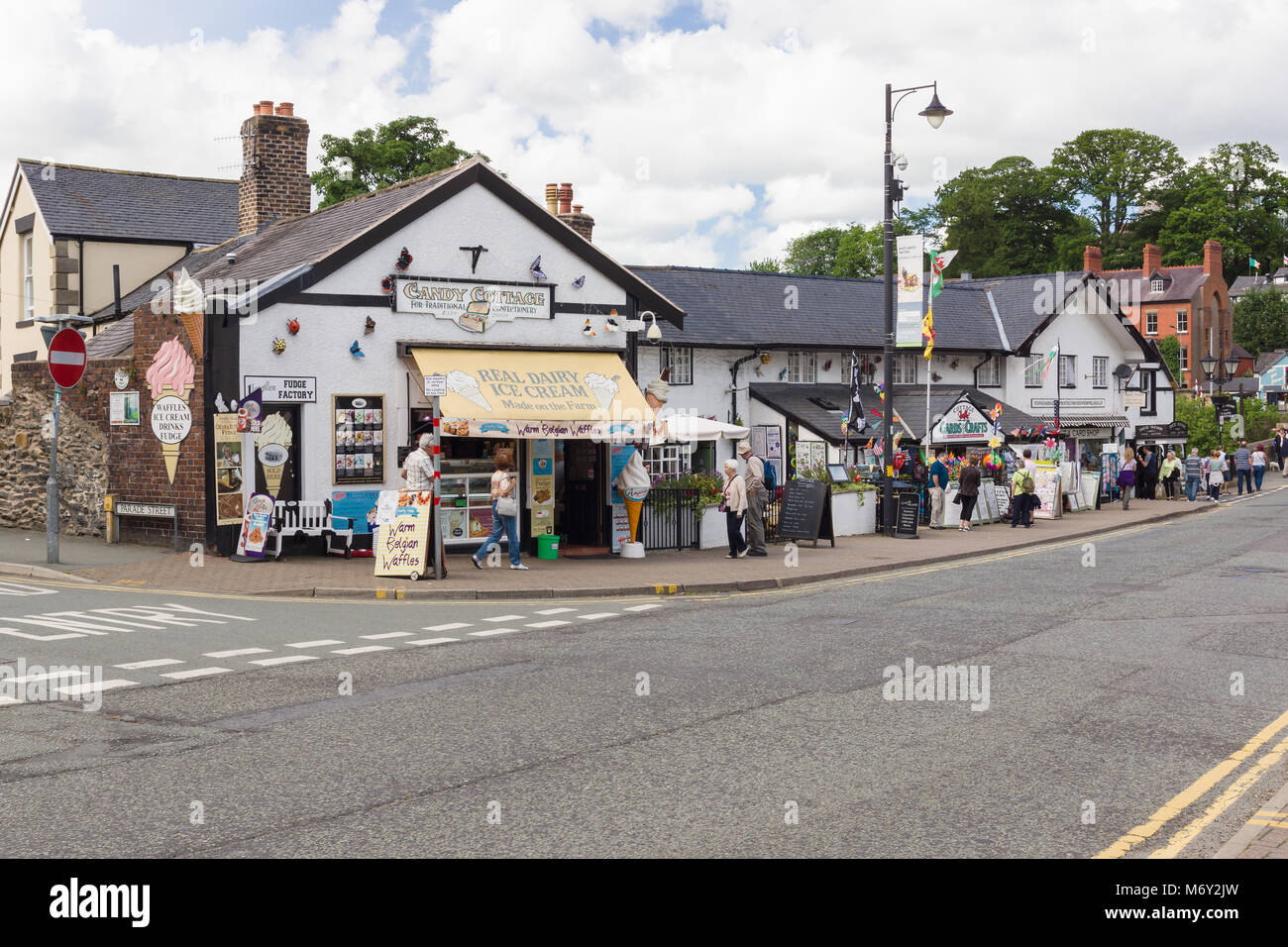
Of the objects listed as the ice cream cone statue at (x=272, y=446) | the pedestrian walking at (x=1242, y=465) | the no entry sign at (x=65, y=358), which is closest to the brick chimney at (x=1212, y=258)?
the pedestrian walking at (x=1242, y=465)

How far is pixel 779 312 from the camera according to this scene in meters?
35.6

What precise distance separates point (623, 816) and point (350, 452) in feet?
43.9

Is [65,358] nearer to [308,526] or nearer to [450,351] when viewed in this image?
[308,526]

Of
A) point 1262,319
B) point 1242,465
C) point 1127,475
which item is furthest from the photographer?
point 1262,319

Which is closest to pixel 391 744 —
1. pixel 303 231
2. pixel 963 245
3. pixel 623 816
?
pixel 623 816

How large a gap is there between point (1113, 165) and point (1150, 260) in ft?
24.0

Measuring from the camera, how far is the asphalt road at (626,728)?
611cm

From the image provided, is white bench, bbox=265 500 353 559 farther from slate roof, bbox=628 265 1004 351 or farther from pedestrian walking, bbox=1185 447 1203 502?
pedestrian walking, bbox=1185 447 1203 502

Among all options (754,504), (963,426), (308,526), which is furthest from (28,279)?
(963,426)

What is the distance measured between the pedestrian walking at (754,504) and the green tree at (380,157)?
27.6 m

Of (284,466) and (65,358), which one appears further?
(284,466)

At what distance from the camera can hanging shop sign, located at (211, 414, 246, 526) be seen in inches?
703

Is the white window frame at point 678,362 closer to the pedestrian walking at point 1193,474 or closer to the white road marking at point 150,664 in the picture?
the pedestrian walking at point 1193,474

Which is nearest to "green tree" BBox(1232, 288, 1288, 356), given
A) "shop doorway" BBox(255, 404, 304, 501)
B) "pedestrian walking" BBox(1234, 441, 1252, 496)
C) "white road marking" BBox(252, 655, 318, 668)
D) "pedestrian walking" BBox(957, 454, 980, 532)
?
"pedestrian walking" BBox(1234, 441, 1252, 496)
